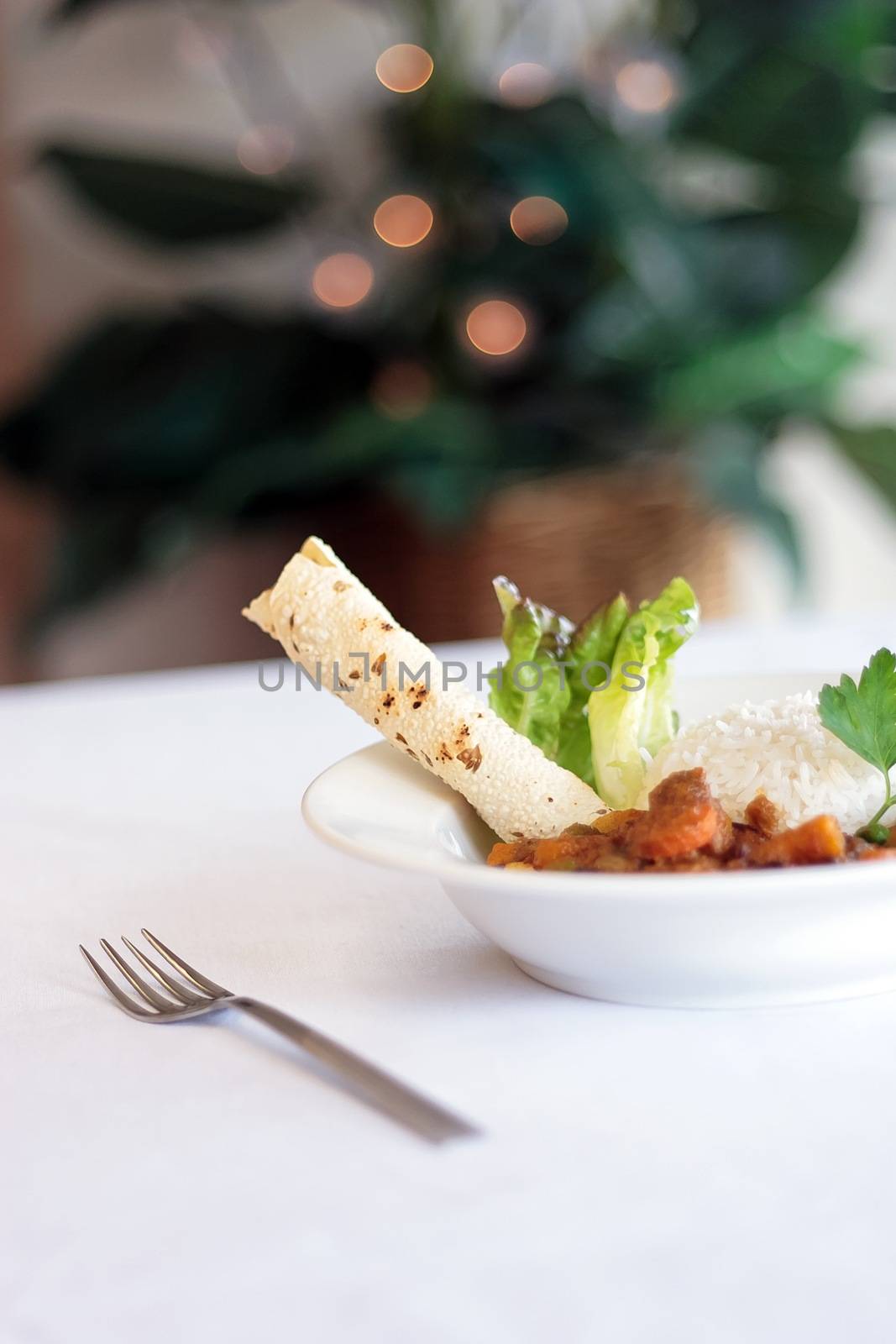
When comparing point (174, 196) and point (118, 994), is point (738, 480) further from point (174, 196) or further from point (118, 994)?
point (118, 994)

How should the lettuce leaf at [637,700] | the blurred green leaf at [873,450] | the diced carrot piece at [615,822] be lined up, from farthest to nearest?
1. the blurred green leaf at [873,450]
2. the lettuce leaf at [637,700]
3. the diced carrot piece at [615,822]

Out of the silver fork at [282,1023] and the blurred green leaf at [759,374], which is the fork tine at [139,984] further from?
the blurred green leaf at [759,374]

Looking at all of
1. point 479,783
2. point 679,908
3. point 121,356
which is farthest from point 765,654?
point 121,356

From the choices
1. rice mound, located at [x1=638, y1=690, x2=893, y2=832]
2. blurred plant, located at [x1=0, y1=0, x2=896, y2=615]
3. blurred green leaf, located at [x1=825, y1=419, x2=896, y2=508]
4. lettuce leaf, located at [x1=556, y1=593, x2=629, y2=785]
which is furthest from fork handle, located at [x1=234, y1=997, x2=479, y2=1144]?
blurred green leaf, located at [x1=825, y1=419, x2=896, y2=508]

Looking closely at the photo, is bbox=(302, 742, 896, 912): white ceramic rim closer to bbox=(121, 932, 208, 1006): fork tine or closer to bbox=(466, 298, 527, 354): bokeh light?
bbox=(121, 932, 208, 1006): fork tine

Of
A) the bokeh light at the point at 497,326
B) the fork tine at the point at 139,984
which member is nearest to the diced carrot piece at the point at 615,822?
the fork tine at the point at 139,984

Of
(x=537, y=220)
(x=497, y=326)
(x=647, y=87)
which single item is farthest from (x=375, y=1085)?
(x=647, y=87)

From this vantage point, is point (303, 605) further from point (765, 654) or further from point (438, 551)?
point (438, 551)
